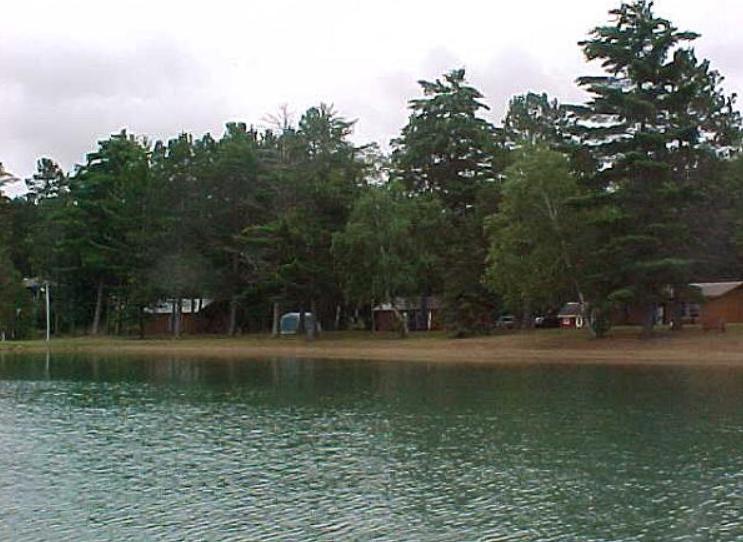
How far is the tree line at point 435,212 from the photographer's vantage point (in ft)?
195

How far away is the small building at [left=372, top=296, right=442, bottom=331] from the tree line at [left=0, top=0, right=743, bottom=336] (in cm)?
164

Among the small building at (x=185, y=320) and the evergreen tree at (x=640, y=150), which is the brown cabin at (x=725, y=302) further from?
the small building at (x=185, y=320)

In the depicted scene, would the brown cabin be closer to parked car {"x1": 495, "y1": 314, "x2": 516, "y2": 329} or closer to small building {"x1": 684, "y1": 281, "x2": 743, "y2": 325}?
small building {"x1": 684, "y1": 281, "x2": 743, "y2": 325}

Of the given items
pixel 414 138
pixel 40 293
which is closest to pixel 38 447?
pixel 414 138

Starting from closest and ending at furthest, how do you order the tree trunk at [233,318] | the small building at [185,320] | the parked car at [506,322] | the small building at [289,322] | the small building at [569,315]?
the parked car at [506,322] < the small building at [569,315] < the tree trunk at [233,318] < the small building at [289,322] < the small building at [185,320]

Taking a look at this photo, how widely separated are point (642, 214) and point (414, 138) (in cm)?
2466

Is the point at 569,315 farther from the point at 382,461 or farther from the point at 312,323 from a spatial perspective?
the point at 382,461

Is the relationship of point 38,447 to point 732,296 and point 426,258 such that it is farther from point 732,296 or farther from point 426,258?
point 732,296

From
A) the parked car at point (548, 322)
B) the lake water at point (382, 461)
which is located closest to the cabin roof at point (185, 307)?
the parked car at point (548, 322)

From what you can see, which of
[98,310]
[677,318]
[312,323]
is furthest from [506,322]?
[98,310]

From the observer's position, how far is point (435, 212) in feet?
243

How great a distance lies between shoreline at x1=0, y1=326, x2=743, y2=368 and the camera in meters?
55.6

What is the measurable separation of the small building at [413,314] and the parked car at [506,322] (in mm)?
4839

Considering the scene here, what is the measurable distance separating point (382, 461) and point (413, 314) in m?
65.8
